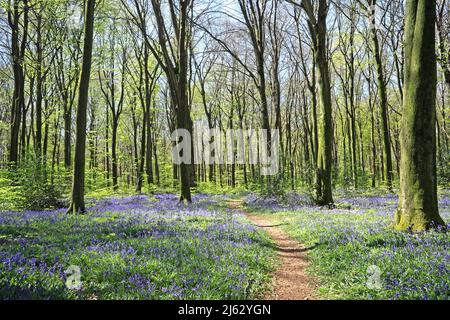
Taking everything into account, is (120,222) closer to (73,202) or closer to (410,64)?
(73,202)

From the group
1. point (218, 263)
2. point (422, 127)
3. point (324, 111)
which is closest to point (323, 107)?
point (324, 111)

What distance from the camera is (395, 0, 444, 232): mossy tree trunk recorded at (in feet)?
22.5

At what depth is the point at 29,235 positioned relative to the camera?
7.30m

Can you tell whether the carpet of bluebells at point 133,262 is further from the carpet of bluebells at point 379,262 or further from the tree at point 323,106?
the tree at point 323,106

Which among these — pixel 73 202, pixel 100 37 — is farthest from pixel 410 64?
pixel 100 37

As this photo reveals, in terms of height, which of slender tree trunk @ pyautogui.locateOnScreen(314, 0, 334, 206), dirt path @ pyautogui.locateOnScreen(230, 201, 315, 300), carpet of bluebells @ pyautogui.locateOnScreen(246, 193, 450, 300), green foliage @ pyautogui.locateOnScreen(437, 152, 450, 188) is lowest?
dirt path @ pyautogui.locateOnScreen(230, 201, 315, 300)

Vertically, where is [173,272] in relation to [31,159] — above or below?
below

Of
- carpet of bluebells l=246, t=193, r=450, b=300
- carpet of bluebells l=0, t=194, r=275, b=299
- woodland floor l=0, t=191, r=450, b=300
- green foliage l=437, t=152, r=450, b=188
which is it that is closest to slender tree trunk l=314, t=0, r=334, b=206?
woodland floor l=0, t=191, r=450, b=300

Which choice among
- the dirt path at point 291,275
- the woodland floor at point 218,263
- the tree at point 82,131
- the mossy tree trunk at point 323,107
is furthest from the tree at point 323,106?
the tree at point 82,131

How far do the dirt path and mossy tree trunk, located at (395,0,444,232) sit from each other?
99.0 inches

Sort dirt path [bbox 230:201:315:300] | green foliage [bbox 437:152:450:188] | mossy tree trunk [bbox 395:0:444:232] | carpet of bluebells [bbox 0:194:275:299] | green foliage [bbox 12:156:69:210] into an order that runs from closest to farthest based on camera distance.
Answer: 1. carpet of bluebells [bbox 0:194:275:299]
2. dirt path [bbox 230:201:315:300]
3. mossy tree trunk [bbox 395:0:444:232]
4. green foliage [bbox 12:156:69:210]
5. green foliage [bbox 437:152:450:188]

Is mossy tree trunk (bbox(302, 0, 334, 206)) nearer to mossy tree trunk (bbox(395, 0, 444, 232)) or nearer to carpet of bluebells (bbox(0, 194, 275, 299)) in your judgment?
carpet of bluebells (bbox(0, 194, 275, 299))

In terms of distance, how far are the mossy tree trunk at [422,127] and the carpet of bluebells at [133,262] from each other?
336 cm
